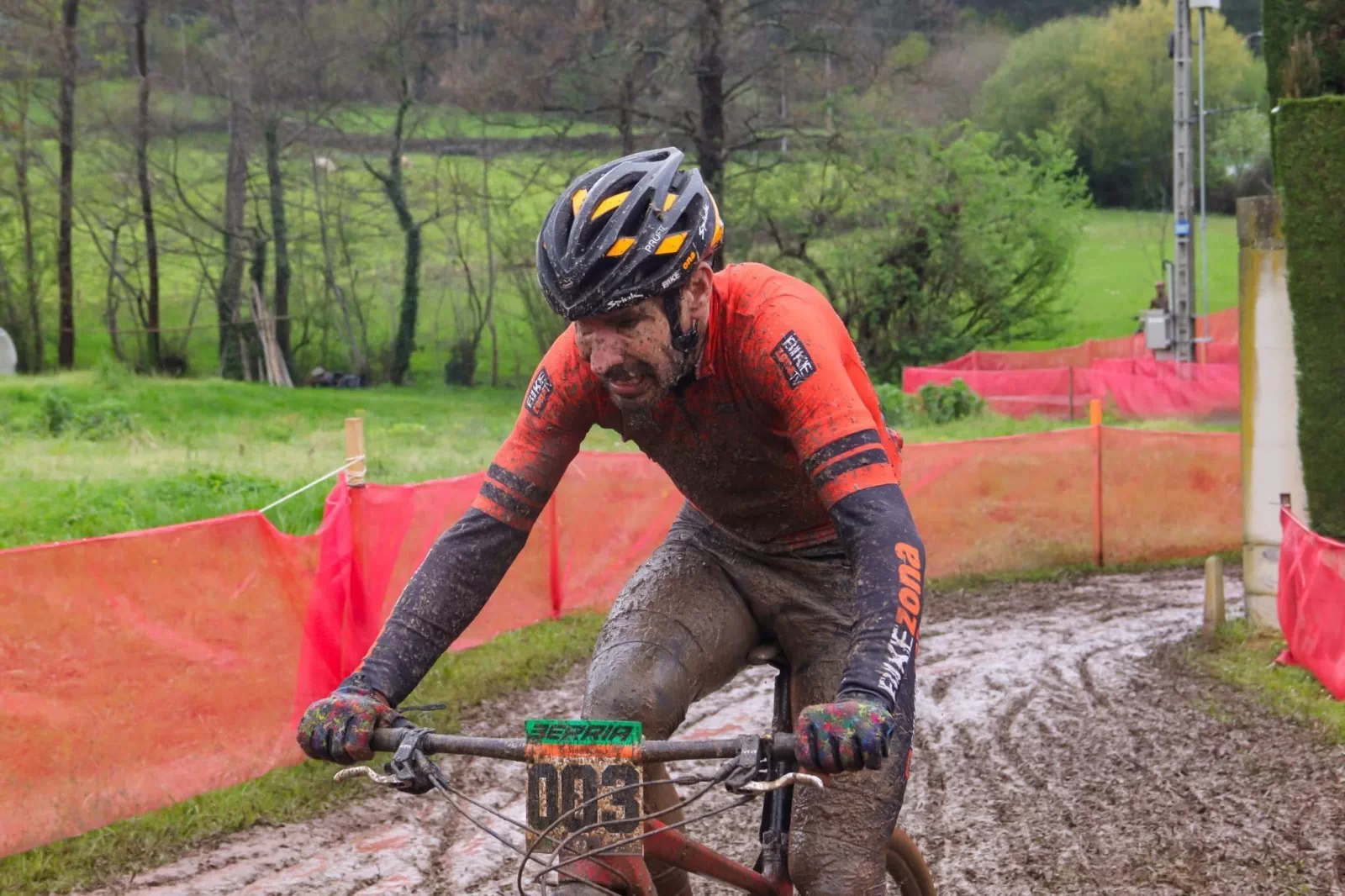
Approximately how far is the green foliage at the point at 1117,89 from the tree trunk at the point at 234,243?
A: 35.2 meters

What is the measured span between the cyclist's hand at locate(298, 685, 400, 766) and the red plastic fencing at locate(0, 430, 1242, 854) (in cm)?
356

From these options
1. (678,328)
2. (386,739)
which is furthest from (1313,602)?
(386,739)

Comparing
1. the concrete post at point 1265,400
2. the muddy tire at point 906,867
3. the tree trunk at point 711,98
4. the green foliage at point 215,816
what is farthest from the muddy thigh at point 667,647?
the tree trunk at point 711,98

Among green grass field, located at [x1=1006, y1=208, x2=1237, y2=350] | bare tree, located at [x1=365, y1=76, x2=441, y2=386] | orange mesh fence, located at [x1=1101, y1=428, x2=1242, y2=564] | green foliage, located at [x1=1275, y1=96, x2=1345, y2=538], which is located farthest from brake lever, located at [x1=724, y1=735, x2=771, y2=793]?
green grass field, located at [x1=1006, y1=208, x2=1237, y2=350]

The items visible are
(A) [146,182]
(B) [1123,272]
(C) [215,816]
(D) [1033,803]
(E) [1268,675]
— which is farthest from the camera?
(B) [1123,272]

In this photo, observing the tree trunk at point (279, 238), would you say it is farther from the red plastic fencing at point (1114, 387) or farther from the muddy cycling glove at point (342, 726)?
the muddy cycling glove at point (342, 726)

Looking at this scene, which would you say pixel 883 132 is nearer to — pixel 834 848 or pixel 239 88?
pixel 239 88

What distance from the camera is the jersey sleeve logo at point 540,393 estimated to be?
3.83 metres

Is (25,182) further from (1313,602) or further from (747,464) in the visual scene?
(747,464)

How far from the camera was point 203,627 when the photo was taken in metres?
7.27

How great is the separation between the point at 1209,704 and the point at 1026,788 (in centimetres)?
245

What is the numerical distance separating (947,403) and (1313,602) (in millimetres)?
13874

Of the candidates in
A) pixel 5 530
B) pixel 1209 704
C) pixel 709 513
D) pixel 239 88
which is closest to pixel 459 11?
pixel 239 88

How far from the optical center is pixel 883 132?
31.2 m
